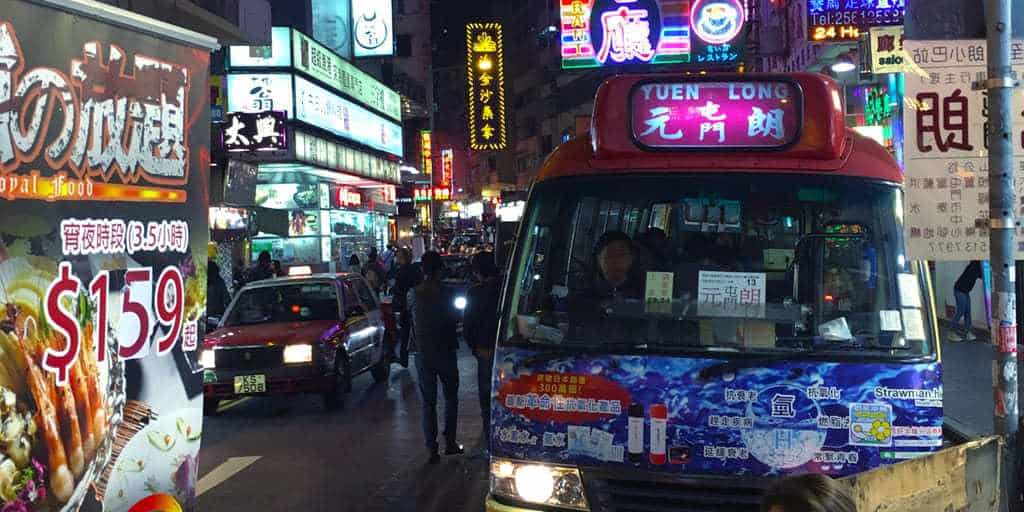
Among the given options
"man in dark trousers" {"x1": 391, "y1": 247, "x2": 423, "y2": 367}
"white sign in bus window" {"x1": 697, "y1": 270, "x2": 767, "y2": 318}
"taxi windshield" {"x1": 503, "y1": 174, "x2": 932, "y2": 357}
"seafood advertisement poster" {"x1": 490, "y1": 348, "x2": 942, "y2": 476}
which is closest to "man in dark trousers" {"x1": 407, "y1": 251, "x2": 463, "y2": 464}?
"taxi windshield" {"x1": 503, "y1": 174, "x2": 932, "y2": 357}

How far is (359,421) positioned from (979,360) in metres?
8.49

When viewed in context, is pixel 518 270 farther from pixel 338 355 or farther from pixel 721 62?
pixel 721 62

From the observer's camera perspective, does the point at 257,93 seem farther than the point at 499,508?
Yes

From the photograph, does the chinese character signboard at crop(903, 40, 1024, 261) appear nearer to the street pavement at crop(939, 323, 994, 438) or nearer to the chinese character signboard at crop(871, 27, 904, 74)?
the street pavement at crop(939, 323, 994, 438)

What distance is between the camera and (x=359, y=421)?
1039 cm

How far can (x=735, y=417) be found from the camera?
3.97m

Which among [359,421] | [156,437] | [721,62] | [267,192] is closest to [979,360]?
[721,62]

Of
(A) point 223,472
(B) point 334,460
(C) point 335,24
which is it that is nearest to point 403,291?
(B) point 334,460

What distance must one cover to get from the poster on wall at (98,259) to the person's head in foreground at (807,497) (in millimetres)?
2437

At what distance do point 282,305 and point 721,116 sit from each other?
8.55 meters

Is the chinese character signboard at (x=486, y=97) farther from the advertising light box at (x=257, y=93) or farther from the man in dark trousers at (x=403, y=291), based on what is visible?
the man in dark trousers at (x=403, y=291)

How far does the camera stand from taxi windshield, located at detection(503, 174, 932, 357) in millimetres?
4316

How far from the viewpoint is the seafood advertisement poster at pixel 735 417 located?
396 centimetres

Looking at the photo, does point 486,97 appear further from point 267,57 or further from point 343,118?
point 267,57
